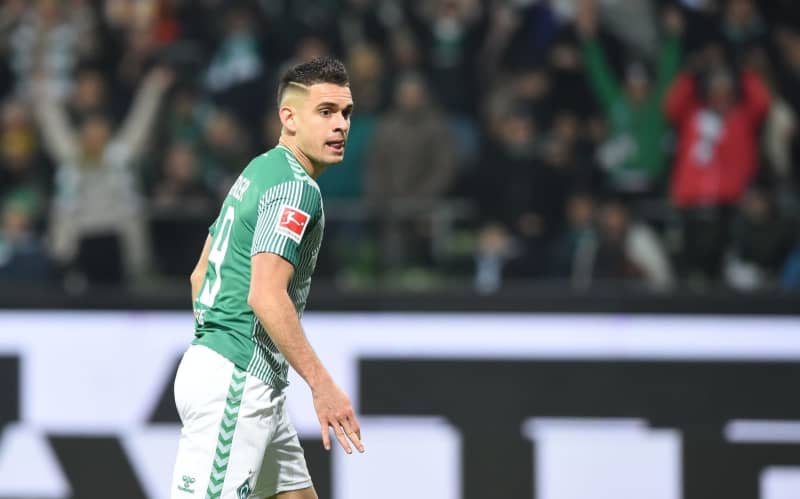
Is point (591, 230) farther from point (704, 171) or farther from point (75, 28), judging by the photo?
point (75, 28)

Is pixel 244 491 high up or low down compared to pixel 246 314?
down

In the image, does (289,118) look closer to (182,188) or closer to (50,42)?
(182,188)

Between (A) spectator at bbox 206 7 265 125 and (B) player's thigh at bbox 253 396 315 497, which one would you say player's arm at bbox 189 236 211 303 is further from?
(A) spectator at bbox 206 7 265 125

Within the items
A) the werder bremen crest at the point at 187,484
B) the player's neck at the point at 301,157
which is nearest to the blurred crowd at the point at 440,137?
the player's neck at the point at 301,157

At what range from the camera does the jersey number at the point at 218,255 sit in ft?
14.0

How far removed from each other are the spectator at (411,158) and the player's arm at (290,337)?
202 inches

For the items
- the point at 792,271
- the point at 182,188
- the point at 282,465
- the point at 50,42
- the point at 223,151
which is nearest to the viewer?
the point at 282,465

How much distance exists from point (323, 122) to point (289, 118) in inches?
5.3

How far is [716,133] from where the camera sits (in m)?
9.29

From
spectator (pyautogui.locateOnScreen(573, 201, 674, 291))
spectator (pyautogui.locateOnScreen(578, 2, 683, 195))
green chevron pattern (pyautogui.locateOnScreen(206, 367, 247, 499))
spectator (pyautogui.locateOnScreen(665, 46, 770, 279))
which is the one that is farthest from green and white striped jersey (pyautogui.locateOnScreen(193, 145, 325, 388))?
spectator (pyautogui.locateOnScreen(578, 2, 683, 195))

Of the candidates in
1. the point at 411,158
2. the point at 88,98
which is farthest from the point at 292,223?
the point at 88,98

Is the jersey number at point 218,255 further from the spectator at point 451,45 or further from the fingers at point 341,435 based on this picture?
the spectator at point 451,45

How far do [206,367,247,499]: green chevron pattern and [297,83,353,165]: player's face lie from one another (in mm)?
827

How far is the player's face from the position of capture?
13.8 feet
